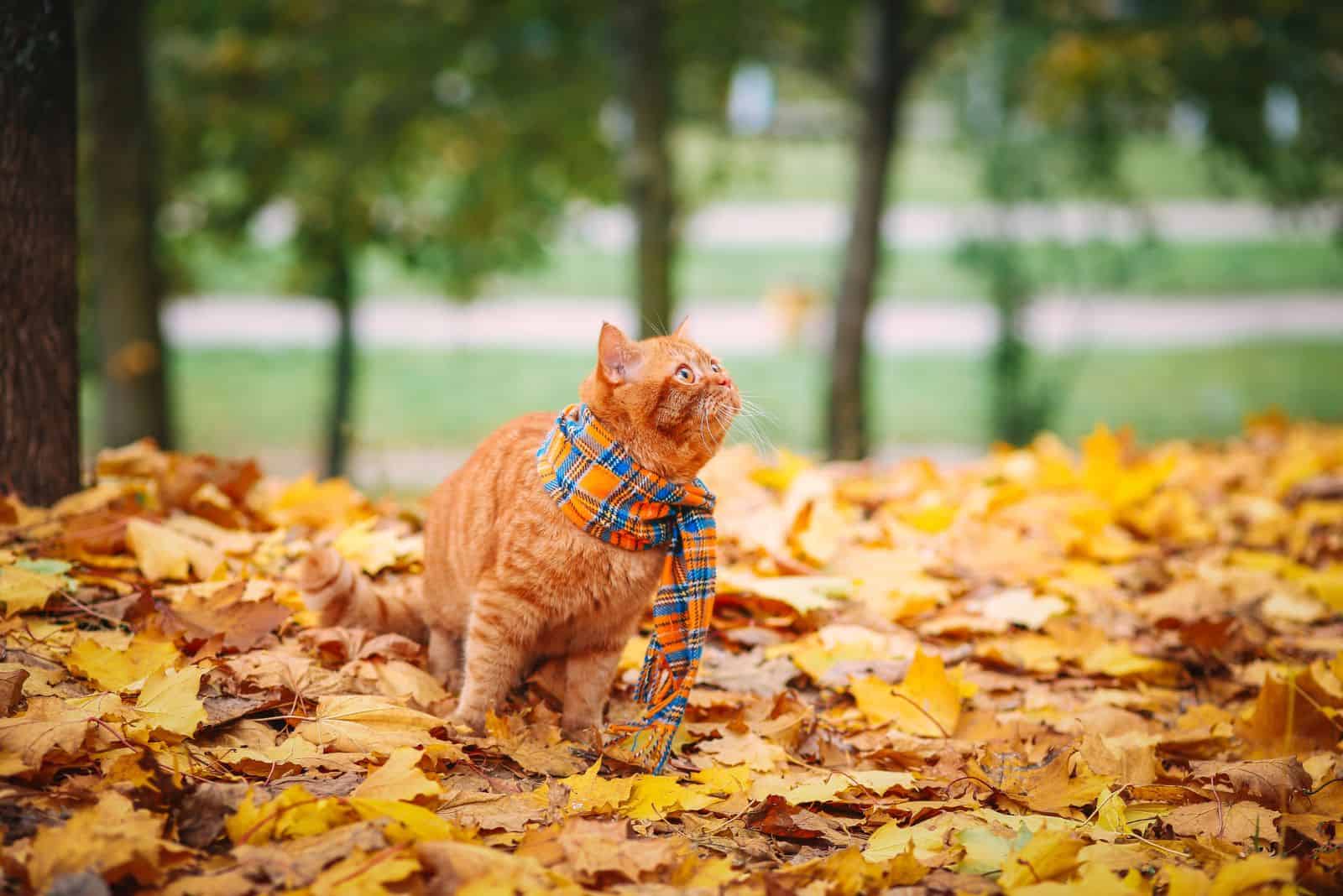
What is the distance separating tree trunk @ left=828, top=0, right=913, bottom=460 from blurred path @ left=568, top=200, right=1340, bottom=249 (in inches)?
25.7

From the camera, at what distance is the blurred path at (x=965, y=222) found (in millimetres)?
9641

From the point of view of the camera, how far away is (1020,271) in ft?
32.1

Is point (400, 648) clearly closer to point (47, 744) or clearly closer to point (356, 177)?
point (47, 744)

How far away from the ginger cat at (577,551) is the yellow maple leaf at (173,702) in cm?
64

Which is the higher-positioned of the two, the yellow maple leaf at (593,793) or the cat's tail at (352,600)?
the cat's tail at (352,600)

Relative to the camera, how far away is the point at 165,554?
3174 mm

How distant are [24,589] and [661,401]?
67.4 inches

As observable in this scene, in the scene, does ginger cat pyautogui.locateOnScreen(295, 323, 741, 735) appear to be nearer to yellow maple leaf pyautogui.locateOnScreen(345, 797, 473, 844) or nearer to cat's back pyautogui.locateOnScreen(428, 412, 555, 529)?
cat's back pyautogui.locateOnScreen(428, 412, 555, 529)

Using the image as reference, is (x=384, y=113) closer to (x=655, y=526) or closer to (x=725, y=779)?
(x=655, y=526)

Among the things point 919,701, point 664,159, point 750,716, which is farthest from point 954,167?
point 750,716

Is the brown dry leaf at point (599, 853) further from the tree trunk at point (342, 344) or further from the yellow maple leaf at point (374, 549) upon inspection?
the tree trunk at point (342, 344)

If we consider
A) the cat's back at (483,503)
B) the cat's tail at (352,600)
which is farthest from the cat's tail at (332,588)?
the cat's back at (483,503)

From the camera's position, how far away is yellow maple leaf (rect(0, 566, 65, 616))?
2.75 m

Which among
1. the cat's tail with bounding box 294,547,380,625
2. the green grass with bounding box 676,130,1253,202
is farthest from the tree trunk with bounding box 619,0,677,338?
the cat's tail with bounding box 294,547,380,625
